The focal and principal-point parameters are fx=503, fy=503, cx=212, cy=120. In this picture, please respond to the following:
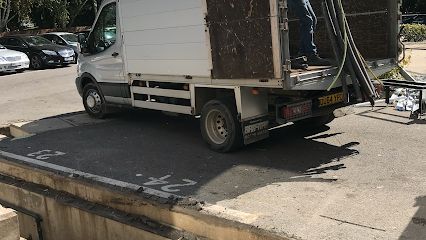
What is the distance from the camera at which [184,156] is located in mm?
7371

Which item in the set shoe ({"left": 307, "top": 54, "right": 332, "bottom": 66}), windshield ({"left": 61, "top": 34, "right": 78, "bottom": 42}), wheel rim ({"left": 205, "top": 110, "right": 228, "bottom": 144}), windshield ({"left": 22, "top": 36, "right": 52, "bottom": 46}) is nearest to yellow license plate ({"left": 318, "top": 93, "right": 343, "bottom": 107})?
shoe ({"left": 307, "top": 54, "right": 332, "bottom": 66})

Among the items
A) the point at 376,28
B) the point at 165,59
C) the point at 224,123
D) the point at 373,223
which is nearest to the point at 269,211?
the point at 373,223

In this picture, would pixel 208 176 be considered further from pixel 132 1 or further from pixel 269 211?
pixel 132 1

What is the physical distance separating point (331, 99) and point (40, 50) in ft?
57.2

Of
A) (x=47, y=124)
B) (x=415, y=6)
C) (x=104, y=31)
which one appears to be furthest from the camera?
(x=415, y=6)

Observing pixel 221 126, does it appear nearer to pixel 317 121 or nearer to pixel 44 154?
pixel 317 121

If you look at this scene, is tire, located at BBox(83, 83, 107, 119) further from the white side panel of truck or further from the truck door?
the white side panel of truck

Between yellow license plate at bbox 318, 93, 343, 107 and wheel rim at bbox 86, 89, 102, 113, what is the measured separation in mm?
4859

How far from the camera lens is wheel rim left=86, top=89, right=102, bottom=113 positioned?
10.1 m

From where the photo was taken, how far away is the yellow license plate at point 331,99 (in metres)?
7.08

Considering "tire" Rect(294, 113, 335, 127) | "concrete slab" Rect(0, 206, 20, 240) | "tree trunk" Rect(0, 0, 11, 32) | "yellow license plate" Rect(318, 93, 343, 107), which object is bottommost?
"concrete slab" Rect(0, 206, 20, 240)

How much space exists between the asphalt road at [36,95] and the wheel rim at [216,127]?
529 centimetres

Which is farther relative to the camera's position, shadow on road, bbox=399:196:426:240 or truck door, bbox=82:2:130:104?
truck door, bbox=82:2:130:104

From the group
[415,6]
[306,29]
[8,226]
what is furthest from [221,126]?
[415,6]
